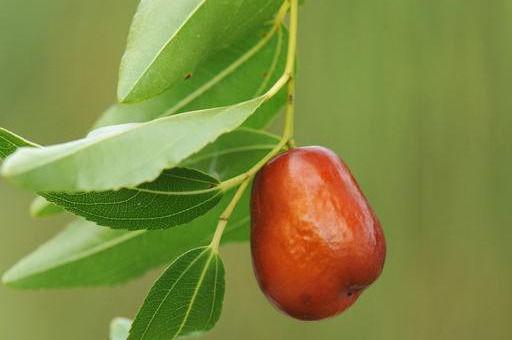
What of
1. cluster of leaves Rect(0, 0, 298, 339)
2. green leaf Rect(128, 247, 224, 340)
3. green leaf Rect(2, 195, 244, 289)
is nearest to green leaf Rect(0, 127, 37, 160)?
cluster of leaves Rect(0, 0, 298, 339)

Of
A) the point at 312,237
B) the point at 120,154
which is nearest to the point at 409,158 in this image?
the point at 312,237

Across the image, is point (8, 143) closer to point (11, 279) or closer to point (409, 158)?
point (11, 279)

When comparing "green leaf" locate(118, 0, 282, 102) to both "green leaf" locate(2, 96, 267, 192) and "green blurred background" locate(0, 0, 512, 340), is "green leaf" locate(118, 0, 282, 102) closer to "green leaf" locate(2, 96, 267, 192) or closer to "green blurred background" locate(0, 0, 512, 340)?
"green leaf" locate(2, 96, 267, 192)

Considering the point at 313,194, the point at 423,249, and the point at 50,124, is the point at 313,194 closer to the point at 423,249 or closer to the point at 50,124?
the point at 423,249

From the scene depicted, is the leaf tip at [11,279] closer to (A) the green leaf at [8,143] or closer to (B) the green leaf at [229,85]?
(B) the green leaf at [229,85]

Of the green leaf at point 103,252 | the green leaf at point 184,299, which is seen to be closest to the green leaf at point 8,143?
the green leaf at point 184,299

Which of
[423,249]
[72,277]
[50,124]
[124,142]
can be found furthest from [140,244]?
[50,124]
